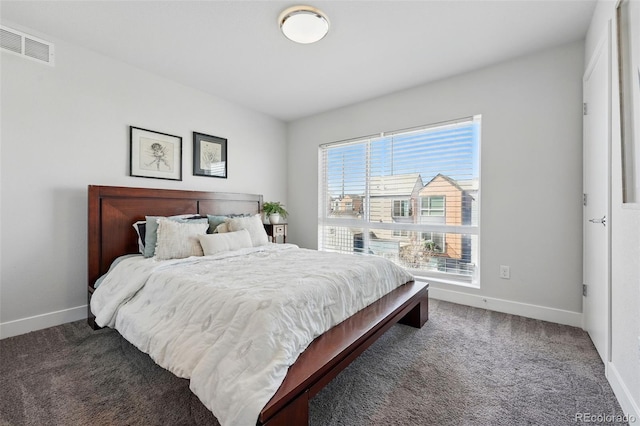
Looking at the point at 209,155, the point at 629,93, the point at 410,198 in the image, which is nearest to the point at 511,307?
the point at 410,198

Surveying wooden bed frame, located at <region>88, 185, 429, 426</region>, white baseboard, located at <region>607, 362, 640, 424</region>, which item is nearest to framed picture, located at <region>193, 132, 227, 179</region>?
wooden bed frame, located at <region>88, 185, 429, 426</region>

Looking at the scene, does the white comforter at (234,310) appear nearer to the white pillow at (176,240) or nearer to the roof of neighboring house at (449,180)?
the white pillow at (176,240)

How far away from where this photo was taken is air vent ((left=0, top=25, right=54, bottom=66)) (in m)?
2.21

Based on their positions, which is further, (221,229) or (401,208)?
(401,208)

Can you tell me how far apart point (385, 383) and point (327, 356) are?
0.55 m

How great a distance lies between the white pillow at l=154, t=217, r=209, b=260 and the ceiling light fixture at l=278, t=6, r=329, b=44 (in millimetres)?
1903

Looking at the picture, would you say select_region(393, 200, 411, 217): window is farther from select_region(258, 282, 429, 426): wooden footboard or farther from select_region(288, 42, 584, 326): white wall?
select_region(258, 282, 429, 426): wooden footboard

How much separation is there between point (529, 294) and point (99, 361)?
3600 millimetres

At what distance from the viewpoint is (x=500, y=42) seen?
2.47 meters

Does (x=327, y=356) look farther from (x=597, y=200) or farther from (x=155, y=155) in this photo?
(x=155, y=155)

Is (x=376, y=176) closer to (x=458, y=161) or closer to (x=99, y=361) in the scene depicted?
(x=458, y=161)

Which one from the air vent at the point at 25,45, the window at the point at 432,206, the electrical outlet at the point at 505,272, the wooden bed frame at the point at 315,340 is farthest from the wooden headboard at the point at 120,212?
the electrical outlet at the point at 505,272

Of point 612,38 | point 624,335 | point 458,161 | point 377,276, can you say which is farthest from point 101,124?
point 624,335

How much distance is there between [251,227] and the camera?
123 inches
